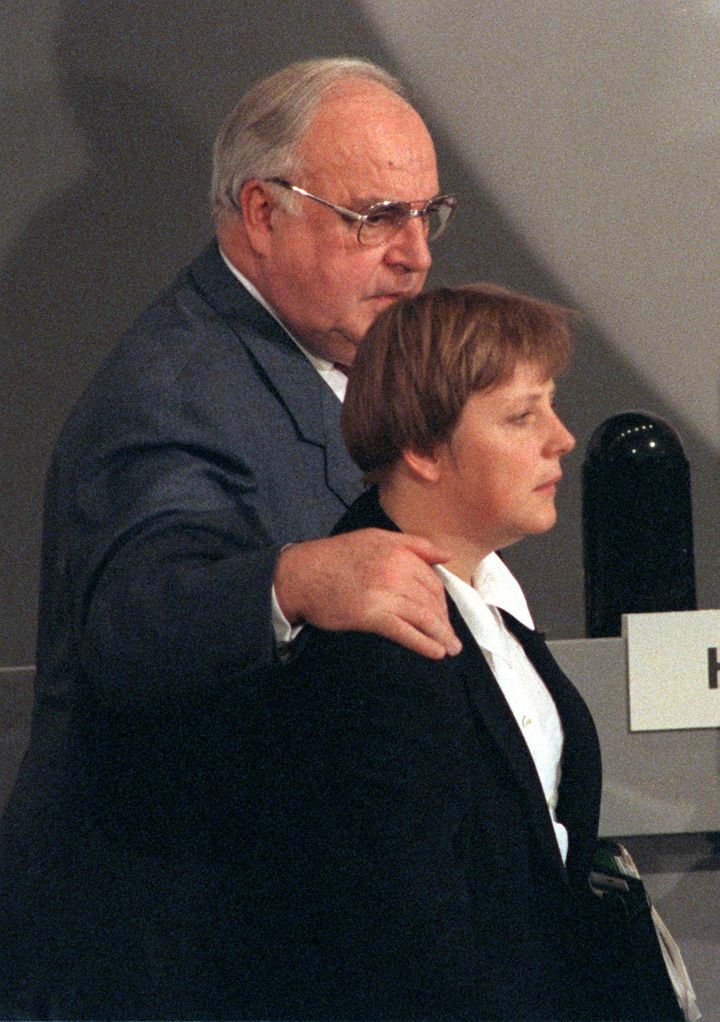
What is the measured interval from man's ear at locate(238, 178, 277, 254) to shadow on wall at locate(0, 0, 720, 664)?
1.73 feet

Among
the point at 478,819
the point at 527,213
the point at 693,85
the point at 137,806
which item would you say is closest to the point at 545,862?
the point at 478,819

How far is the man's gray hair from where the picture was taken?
1203 millimetres

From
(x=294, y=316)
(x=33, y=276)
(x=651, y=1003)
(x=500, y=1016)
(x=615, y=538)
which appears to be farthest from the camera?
(x=33, y=276)

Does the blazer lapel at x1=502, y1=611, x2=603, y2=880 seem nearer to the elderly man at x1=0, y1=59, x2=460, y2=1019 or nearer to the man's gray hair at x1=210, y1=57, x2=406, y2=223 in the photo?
the elderly man at x1=0, y1=59, x2=460, y2=1019

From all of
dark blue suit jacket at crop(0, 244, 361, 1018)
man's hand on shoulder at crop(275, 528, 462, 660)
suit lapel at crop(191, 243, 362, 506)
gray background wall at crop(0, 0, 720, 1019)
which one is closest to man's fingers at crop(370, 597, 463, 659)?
man's hand on shoulder at crop(275, 528, 462, 660)

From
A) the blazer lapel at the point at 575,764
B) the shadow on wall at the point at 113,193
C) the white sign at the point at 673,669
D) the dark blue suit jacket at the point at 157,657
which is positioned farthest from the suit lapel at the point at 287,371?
the shadow on wall at the point at 113,193

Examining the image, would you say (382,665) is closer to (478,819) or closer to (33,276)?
(478,819)

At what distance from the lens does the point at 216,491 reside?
1110mm

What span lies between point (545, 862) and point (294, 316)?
50cm

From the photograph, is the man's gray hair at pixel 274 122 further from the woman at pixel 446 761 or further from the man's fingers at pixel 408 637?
the man's fingers at pixel 408 637

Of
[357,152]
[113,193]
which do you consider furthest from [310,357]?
[113,193]

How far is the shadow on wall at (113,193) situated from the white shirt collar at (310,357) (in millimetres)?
511

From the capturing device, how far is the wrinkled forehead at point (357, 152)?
3.92 ft

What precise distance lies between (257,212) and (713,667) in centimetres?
57
